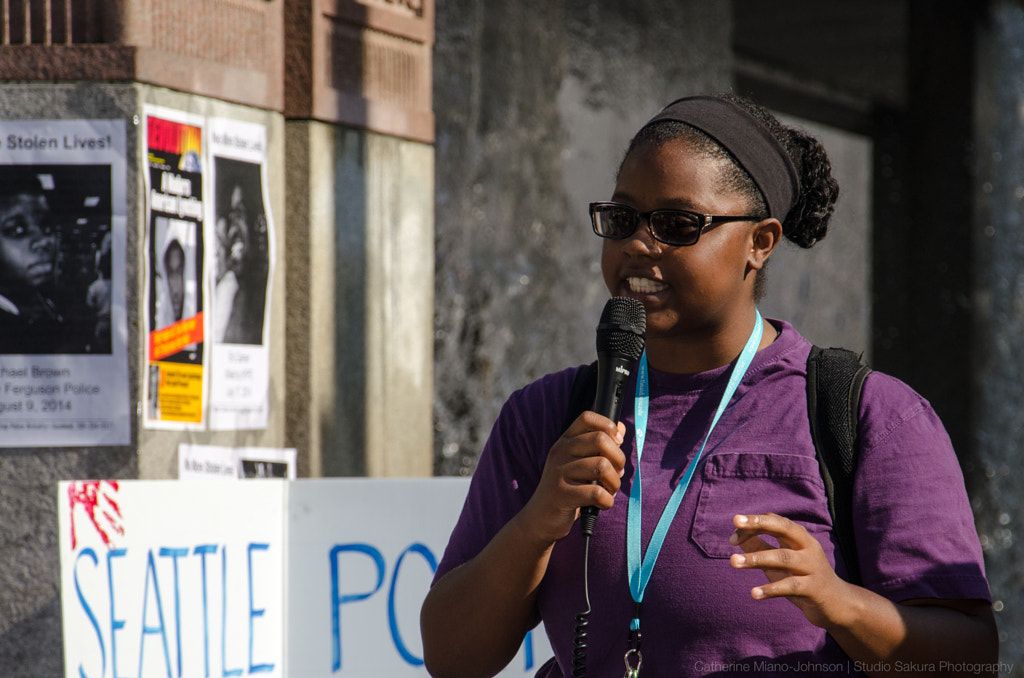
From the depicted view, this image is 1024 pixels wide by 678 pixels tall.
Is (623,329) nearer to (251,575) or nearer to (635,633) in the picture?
(635,633)

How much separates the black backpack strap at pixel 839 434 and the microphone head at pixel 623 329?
0.29 metres

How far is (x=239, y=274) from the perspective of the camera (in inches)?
133

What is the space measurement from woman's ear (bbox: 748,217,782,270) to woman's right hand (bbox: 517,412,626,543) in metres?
0.46

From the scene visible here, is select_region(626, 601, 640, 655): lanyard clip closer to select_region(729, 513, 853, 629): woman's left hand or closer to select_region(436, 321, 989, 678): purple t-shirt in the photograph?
select_region(436, 321, 989, 678): purple t-shirt

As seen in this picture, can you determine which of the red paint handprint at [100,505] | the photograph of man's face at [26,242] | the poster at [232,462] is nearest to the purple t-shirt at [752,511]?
the red paint handprint at [100,505]

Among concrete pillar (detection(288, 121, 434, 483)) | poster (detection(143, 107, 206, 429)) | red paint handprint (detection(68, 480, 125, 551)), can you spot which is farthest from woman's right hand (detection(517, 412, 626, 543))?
concrete pillar (detection(288, 121, 434, 483))

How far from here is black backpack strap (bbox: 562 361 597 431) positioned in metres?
2.09

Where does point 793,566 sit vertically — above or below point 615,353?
below

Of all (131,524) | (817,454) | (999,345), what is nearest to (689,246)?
(817,454)

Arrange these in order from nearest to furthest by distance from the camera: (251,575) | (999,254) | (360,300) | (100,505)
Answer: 1. (100,505)
2. (251,575)
3. (360,300)
4. (999,254)

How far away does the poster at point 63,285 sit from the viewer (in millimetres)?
3037

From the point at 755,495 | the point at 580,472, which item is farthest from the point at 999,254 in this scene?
the point at 580,472

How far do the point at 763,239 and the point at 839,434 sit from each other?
1.26ft

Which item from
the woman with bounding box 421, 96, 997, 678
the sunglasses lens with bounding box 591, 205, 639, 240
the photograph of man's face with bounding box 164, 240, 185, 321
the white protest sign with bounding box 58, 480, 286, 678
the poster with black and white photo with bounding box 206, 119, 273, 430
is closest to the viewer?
the woman with bounding box 421, 96, 997, 678
